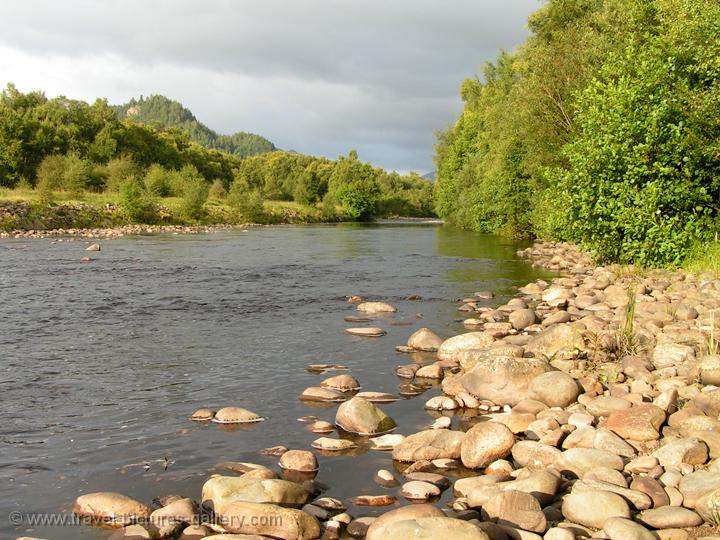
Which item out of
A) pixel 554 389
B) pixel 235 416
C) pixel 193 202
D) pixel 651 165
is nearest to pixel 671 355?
pixel 554 389

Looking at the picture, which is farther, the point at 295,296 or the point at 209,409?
the point at 295,296

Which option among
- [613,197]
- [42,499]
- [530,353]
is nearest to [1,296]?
[42,499]

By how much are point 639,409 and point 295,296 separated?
13430 mm

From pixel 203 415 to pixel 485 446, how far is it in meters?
4.00

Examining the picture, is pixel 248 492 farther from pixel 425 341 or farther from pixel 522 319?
pixel 522 319

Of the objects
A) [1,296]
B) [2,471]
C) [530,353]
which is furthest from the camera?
[1,296]

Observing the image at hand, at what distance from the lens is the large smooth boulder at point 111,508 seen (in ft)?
18.7

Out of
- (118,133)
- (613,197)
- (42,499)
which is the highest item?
(118,133)

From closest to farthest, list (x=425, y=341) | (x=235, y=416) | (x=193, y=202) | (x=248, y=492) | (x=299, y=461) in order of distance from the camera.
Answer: (x=248, y=492)
(x=299, y=461)
(x=235, y=416)
(x=425, y=341)
(x=193, y=202)

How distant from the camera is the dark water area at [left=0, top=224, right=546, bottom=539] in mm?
6859

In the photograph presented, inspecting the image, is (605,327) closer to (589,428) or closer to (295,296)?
(589,428)

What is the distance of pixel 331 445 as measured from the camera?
7555mm

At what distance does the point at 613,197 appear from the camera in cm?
1962

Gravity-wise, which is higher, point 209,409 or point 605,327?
point 605,327
